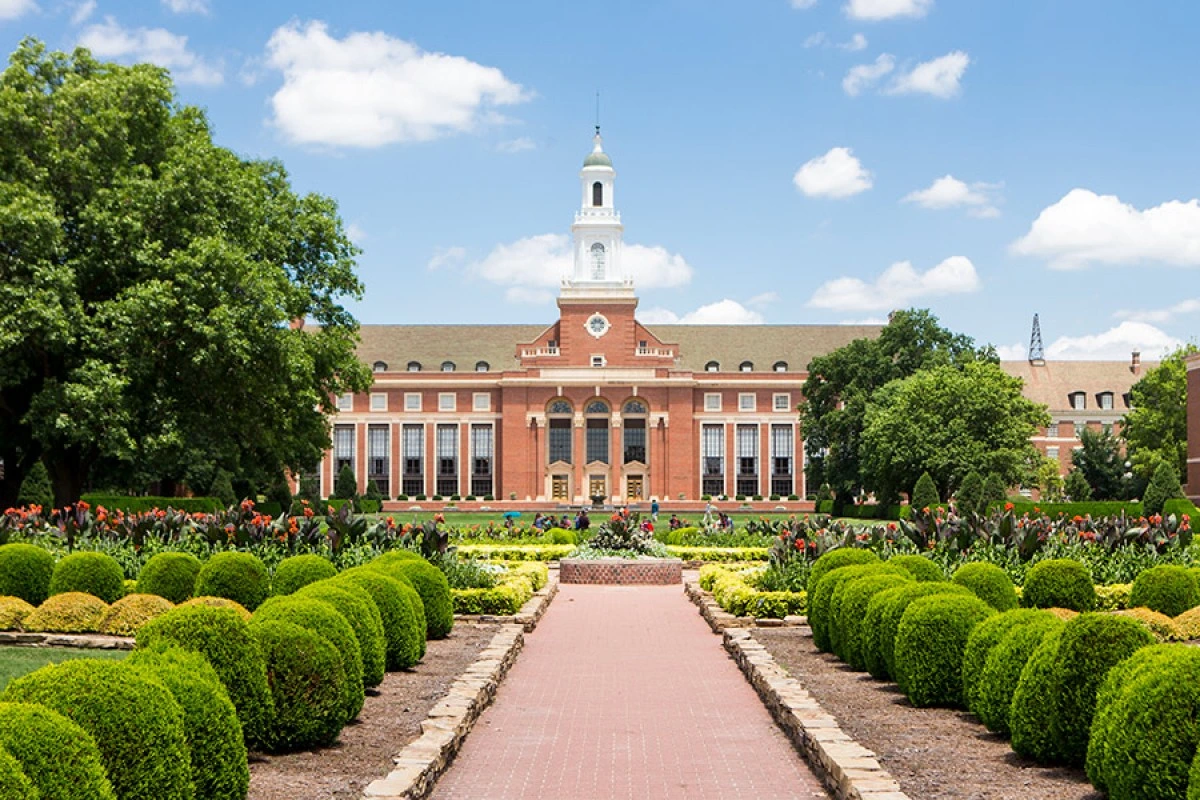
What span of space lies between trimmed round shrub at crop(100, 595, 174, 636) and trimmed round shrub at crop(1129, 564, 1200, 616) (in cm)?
1066

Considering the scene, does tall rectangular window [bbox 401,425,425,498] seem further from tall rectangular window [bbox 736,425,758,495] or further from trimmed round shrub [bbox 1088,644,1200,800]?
trimmed round shrub [bbox 1088,644,1200,800]

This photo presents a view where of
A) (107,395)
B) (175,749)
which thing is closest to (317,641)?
(175,749)

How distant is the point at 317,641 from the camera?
27.2 feet

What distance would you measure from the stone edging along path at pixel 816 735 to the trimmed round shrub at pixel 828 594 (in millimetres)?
718

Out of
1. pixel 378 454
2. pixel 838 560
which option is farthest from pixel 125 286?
pixel 378 454

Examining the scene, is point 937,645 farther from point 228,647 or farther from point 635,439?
point 635,439

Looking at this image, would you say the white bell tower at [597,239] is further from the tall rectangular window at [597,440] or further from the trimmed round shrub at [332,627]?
the trimmed round shrub at [332,627]

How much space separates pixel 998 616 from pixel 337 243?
29298mm

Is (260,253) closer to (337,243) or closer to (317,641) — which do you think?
(337,243)

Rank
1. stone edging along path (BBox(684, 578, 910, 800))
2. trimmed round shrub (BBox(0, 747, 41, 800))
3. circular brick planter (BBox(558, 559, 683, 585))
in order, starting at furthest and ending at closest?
circular brick planter (BBox(558, 559, 683, 585)) < stone edging along path (BBox(684, 578, 910, 800)) < trimmed round shrub (BBox(0, 747, 41, 800))

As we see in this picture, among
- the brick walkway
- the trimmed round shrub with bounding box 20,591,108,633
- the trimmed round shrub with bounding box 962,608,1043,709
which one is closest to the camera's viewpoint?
the brick walkway

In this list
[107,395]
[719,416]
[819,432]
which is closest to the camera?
[107,395]

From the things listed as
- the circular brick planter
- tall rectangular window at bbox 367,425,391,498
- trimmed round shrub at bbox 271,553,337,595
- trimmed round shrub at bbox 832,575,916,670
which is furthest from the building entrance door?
trimmed round shrub at bbox 832,575,916,670

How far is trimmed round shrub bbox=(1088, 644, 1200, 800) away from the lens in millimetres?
5785
